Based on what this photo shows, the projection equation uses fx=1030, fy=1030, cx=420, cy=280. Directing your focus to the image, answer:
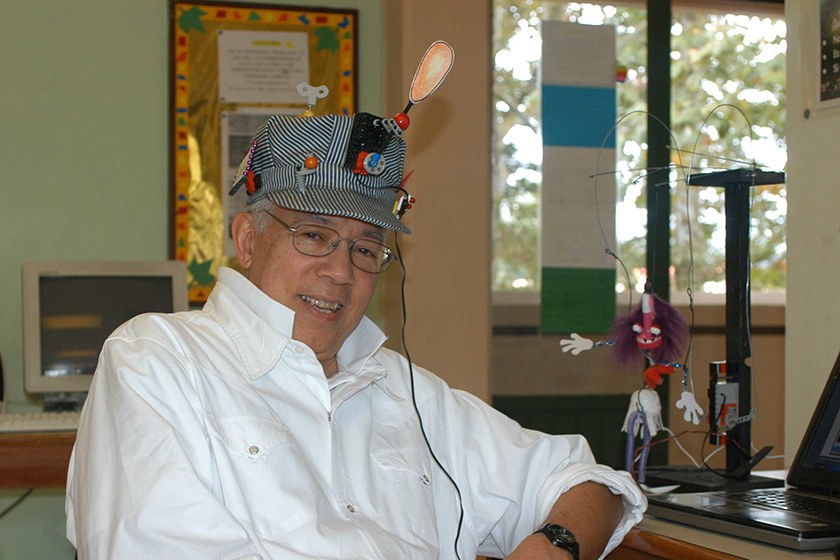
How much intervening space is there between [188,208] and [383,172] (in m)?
1.76

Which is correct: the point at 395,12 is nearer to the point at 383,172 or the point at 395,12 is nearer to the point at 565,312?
the point at 565,312

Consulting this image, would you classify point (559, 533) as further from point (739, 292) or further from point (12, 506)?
point (12, 506)

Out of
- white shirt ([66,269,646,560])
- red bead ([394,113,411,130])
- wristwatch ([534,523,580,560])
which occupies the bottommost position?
wristwatch ([534,523,580,560])

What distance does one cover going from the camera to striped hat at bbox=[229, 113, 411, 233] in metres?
1.62

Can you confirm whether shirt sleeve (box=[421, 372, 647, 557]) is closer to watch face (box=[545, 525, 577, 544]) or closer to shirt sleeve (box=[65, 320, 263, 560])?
watch face (box=[545, 525, 577, 544])

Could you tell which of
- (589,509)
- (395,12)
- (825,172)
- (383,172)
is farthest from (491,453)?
(395,12)

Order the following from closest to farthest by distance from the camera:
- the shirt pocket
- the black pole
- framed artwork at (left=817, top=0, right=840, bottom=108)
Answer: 1. the shirt pocket
2. framed artwork at (left=817, top=0, right=840, bottom=108)
3. the black pole

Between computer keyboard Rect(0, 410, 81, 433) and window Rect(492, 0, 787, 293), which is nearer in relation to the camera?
computer keyboard Rect(0, 410, 81, 433)

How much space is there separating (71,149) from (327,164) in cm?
187

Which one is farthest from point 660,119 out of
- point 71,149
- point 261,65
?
point 71,149

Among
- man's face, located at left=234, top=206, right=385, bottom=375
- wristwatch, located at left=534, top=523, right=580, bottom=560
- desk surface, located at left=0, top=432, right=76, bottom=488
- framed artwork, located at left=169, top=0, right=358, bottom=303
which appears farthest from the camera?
framed artwork, located at left=169, top=0, right=358, bottom=303

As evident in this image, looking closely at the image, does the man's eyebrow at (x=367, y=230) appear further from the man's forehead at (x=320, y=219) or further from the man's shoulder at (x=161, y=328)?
the man's shoulder at (x=161, y=328)

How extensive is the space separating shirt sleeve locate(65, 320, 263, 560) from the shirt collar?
12cm

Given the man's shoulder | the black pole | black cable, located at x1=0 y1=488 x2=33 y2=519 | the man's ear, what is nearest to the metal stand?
the man's ear
